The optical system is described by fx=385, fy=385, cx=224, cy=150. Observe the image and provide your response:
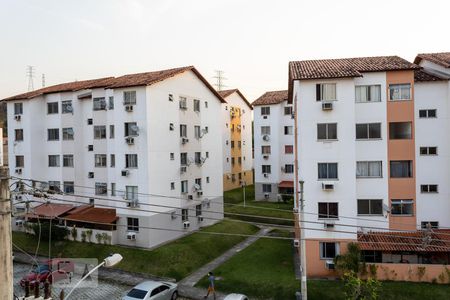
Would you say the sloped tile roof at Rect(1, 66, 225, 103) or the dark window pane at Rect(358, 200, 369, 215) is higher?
the sloped tile roof at Rect(1, 66, 225, 103)

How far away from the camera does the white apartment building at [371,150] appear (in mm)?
24938

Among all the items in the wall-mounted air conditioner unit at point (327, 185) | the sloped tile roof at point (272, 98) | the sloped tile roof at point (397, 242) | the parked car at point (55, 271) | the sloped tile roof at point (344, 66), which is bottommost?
the parked car at point (55, 271)

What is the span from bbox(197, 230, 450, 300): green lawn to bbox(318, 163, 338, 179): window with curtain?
651 centimetres

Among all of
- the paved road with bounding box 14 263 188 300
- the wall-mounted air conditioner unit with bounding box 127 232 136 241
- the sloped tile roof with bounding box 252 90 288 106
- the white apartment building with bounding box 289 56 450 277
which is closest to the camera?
the paved road with bounding box 14 263 188 300

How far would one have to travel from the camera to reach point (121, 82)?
3278cm

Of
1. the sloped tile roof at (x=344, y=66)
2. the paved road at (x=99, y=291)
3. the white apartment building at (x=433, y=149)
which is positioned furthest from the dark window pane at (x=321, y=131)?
the paved road at (x=99, y=291)

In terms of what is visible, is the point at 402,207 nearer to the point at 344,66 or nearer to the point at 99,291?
the point at 344,66

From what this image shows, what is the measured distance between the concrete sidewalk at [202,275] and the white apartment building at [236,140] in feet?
89.4

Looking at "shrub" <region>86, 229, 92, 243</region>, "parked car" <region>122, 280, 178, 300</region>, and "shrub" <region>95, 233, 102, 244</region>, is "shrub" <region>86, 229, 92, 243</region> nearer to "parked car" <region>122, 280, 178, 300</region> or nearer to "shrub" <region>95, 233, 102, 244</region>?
"shrub" <region>95, 233, 102, 244</region>

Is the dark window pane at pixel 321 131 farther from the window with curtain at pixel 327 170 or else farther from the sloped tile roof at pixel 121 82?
the sloped tile roof at pixel 121 82

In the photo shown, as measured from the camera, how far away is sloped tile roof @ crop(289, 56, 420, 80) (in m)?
25.0

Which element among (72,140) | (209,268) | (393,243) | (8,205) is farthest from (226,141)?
(8,205)

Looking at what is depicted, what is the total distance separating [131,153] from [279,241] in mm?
14663

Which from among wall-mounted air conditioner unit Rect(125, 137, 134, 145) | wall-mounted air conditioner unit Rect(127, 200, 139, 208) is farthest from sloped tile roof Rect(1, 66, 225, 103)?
wall-mounted air conditioner unit Rect(127, 200, 139, 208)
